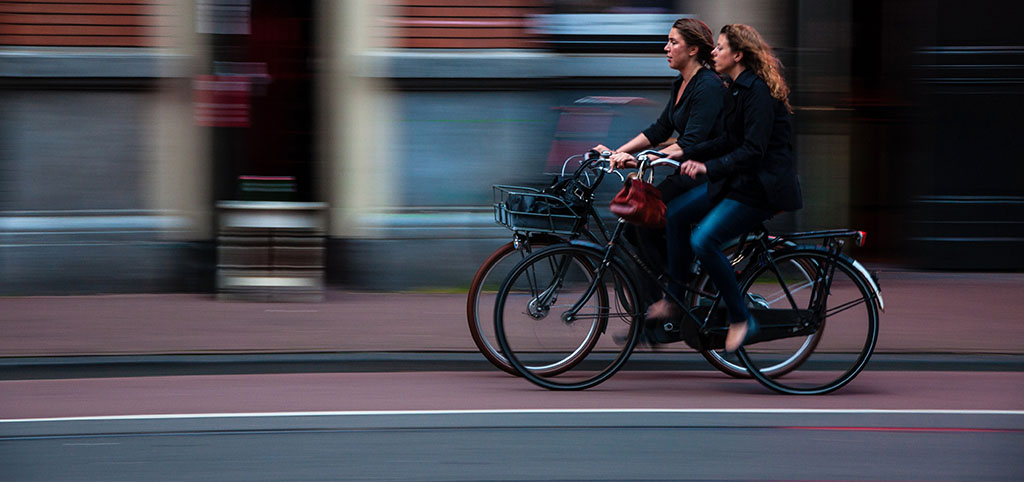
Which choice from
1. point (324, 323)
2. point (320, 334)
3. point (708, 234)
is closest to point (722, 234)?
point (708, 234)

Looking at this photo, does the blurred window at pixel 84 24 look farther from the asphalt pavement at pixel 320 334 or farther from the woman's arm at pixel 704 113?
the woman's arm at pixel 704 113

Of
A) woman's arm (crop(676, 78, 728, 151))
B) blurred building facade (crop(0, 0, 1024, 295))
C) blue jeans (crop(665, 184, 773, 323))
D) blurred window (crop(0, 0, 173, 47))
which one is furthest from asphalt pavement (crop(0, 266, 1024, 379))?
blurred window (crop(0, 0, 173, 47))

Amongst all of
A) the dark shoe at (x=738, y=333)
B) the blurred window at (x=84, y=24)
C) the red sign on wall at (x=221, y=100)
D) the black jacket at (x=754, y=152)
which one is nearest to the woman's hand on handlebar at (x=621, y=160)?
the black jacket at (x=754, y=152)

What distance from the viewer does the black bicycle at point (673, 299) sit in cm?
563

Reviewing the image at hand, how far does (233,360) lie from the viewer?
249 inches

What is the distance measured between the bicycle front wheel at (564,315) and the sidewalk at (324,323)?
884mm

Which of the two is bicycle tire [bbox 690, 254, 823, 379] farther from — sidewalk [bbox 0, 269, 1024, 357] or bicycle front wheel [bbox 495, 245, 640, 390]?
sidewalk [bbox 0, 269, 1024, 357]

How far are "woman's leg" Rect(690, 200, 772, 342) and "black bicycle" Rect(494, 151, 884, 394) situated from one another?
123 mm

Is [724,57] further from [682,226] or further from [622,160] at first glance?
[682,226]

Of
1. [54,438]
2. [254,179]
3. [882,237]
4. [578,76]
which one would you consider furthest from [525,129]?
[54,438]

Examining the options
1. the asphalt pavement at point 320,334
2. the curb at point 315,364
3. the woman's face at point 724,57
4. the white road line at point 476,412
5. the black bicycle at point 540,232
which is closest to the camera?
the white road line at point 476,412

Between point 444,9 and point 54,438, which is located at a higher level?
point 444,9

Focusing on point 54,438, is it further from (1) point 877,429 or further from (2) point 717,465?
(1) point 877,429

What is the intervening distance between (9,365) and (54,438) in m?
1.67
